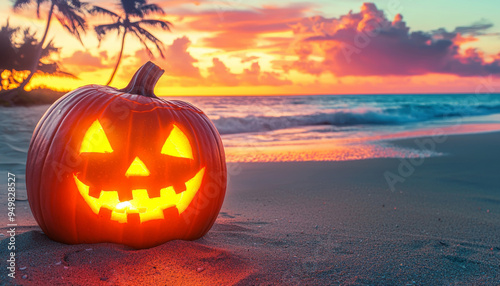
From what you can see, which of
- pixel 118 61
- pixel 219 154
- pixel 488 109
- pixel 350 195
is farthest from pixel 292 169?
pixel 488 109

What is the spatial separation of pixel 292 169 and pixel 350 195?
194 centimetres

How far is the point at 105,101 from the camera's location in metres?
2.85

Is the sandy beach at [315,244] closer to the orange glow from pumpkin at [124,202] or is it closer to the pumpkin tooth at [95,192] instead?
the orange glow from pumpkin at [124,202]

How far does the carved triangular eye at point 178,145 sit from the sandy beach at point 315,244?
2.20 ft

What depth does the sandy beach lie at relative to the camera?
2.39m

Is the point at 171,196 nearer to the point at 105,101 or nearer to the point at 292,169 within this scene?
the point at 105,101

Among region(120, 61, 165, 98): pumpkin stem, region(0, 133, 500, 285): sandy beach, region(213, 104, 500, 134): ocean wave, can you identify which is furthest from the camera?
region(213, 104, 500, 134): ocean wave

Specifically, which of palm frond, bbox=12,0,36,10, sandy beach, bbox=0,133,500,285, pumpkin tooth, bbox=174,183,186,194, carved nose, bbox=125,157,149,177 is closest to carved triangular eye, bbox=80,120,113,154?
carved nose, bbox=125,157,149,177

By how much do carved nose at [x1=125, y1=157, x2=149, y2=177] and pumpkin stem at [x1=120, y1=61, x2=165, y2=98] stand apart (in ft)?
2.42

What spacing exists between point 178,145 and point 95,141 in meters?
0.60

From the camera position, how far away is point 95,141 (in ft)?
8.99

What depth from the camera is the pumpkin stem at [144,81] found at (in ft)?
10.5

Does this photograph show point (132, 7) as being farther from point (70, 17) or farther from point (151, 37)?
point (70, 17)

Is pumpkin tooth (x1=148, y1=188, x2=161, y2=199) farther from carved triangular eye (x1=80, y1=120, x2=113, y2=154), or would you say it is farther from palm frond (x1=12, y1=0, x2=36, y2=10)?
palm frond (x1=12, y1=0, x2=36, y2=10)
